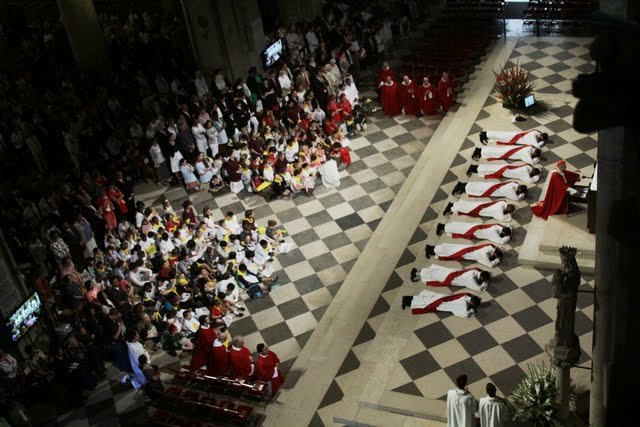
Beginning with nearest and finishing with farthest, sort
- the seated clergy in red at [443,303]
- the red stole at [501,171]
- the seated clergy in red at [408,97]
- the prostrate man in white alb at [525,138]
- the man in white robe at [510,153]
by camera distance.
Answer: the seated clergy in red at [443,303], the red stole at [501,171], the man in white robe at [510,153], the prostrate man in white alb at [525,138], the seated clergy in red at [408,97]

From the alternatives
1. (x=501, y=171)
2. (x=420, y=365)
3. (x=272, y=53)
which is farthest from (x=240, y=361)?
(x=272, y=53)

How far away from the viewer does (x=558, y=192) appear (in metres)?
16.9

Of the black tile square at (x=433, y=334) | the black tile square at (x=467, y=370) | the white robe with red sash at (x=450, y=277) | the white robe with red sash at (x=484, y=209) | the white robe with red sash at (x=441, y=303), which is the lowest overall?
the black tile square at (x=467, y=370)

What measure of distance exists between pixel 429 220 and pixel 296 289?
144 inches

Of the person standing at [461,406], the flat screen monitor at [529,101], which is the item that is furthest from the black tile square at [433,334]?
the flat screen monitor at [529,101]

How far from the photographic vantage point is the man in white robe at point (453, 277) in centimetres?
1602

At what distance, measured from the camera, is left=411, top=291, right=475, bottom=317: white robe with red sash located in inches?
611

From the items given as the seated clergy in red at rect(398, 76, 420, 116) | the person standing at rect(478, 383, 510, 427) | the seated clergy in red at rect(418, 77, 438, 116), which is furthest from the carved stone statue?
the seated clergy in red at rect(398, 76, 420, 116)

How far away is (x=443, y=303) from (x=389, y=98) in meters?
9.04

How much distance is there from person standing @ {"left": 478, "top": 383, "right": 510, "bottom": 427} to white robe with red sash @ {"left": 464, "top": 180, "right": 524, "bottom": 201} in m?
7.19

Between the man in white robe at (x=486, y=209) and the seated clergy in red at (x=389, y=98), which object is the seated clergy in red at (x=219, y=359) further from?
the seated clergy in red at (x=389, y=98)

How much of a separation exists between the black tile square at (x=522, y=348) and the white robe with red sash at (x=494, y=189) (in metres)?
4.49

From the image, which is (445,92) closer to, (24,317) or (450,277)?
(450,277)

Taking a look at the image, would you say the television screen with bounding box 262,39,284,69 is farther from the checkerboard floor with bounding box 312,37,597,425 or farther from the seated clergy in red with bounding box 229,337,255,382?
the seated clergy in red with bounding box 229,337,255,382
